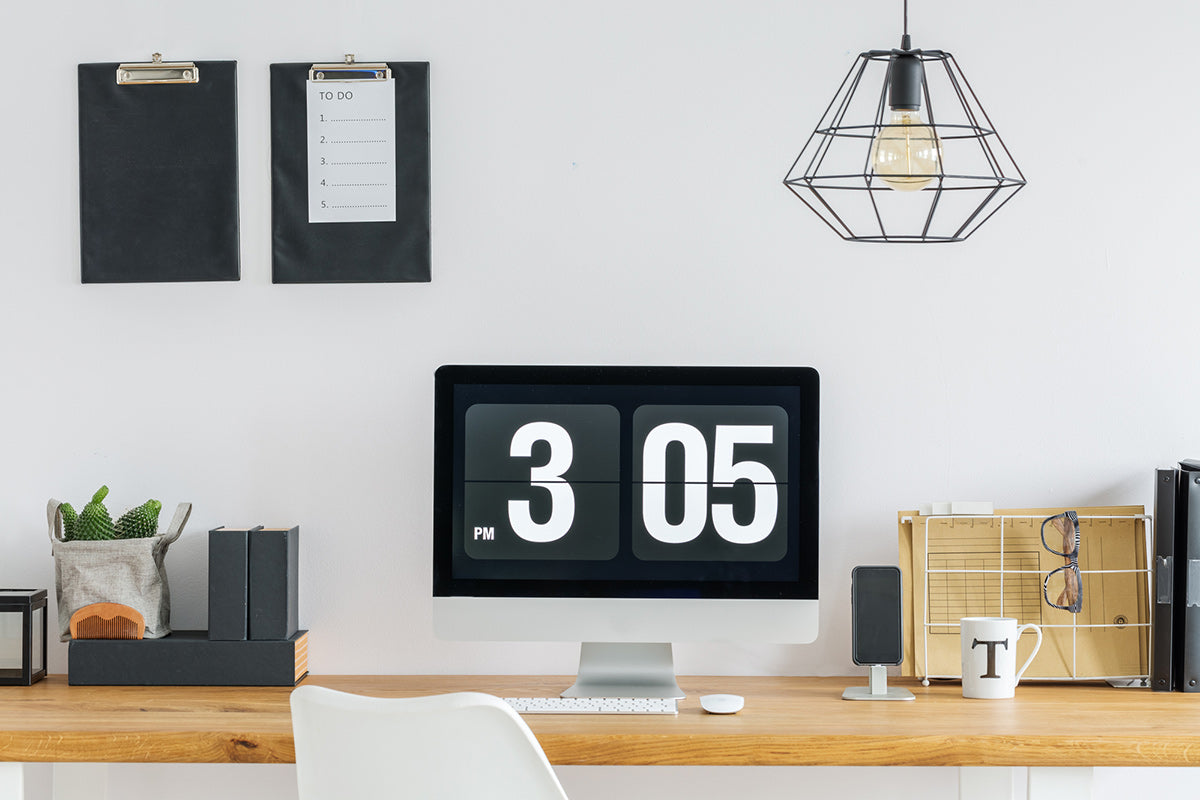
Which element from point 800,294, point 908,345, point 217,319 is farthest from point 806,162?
point 217,319

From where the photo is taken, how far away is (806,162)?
197cm

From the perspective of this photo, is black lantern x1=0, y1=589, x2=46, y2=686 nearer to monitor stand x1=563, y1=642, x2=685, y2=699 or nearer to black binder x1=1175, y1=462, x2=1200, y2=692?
monitor stand x1=563, y1=642, x2=685, y2=699

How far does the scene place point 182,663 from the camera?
6.00ft

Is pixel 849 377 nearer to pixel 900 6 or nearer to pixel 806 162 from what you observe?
pixel 806 162

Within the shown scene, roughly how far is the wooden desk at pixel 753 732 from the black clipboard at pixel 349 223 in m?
0.73

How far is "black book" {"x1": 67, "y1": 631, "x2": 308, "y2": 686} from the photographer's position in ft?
6.00

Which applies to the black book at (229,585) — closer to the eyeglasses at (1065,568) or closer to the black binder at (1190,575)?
the eyeglasses at (1065,568)

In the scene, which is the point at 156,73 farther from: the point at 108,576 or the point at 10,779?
the point at 10,779

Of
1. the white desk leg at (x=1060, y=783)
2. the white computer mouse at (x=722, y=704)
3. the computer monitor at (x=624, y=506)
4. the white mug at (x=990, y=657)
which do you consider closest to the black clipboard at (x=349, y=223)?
the computer monitor at (x=624, y=506)

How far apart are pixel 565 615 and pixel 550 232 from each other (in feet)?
2.18

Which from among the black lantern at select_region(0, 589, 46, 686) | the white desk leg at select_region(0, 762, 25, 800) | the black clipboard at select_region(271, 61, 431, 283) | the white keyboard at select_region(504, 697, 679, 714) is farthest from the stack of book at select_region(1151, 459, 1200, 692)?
the black lantern at select_region(0, 589, 46, 686)

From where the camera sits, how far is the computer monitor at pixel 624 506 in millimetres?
1772

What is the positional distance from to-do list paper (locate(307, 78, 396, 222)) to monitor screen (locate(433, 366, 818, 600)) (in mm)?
393

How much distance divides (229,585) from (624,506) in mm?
662
